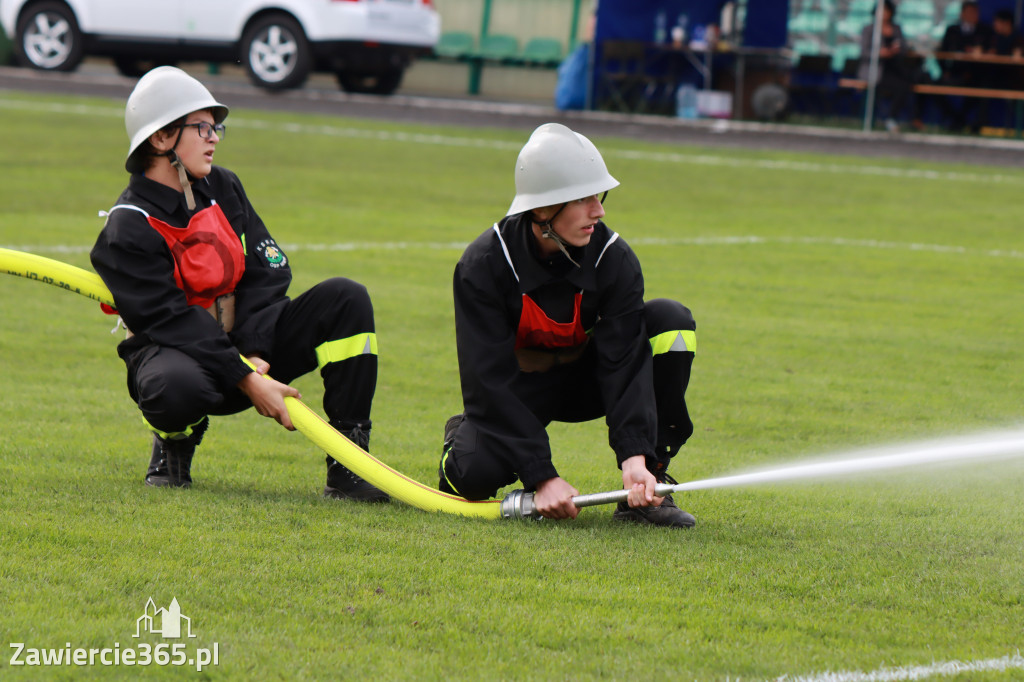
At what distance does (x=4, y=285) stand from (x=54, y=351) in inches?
71.4

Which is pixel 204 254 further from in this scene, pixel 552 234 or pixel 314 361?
pixel 552 234

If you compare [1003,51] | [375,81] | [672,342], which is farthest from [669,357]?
[375,81]

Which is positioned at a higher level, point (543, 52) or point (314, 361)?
point (543, 52)

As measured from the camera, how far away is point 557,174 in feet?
13.5

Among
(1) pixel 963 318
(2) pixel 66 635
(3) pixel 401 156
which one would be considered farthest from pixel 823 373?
(3) pixel 401 156

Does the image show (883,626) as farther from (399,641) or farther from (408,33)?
(408,33)

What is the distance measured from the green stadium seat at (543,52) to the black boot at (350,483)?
2647 centimetres

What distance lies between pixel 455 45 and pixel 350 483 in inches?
1079

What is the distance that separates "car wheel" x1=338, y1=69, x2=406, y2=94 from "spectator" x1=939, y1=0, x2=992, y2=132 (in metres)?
9.15

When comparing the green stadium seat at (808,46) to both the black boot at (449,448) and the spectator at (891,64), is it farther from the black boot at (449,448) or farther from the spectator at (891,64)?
the black boot at (449,448)

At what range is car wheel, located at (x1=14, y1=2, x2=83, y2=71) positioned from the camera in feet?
69.9

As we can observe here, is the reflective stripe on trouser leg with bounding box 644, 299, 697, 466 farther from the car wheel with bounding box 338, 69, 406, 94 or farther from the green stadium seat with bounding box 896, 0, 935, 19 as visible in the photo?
the green stadium seat with bounding box 896, 0, 935, 19

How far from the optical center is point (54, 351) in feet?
22.1

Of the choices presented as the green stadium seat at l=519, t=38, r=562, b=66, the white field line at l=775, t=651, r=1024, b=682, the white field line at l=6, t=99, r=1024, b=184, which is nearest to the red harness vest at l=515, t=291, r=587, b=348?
the white field line at l=775, t=651, r=1024, b=682
